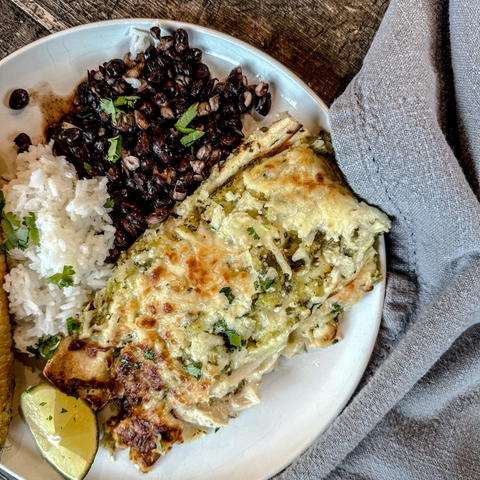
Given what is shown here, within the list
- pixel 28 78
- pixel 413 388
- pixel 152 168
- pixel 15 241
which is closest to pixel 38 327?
pixel 15 241

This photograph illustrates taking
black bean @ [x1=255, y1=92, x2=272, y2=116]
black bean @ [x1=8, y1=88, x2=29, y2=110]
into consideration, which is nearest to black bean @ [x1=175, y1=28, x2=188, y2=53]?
black bean @ [x1=255, y1=92, x2=272, y2=116]

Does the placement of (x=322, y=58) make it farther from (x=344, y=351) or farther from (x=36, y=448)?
(x=36, y=448)

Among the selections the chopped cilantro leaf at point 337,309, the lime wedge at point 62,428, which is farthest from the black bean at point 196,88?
the lime wedge at point 62,428

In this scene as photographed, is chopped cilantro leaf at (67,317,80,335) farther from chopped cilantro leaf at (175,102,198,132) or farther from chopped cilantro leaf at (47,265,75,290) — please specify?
chopped cilantro leaf at (175,102,198,132)

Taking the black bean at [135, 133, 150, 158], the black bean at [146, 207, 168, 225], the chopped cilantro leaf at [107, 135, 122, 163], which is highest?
the black bean at [135, 133, 150, 158]

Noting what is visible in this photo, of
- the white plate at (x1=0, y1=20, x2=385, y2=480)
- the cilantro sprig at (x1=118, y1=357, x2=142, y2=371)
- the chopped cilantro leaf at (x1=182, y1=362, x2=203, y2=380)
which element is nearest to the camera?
the chopped cilantro leaf at (x1=182, y1=362, x2=203, y2=380)

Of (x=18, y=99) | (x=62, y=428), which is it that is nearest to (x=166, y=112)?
(x=18, y=99)

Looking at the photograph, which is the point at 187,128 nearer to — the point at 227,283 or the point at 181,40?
the point at 181,40
